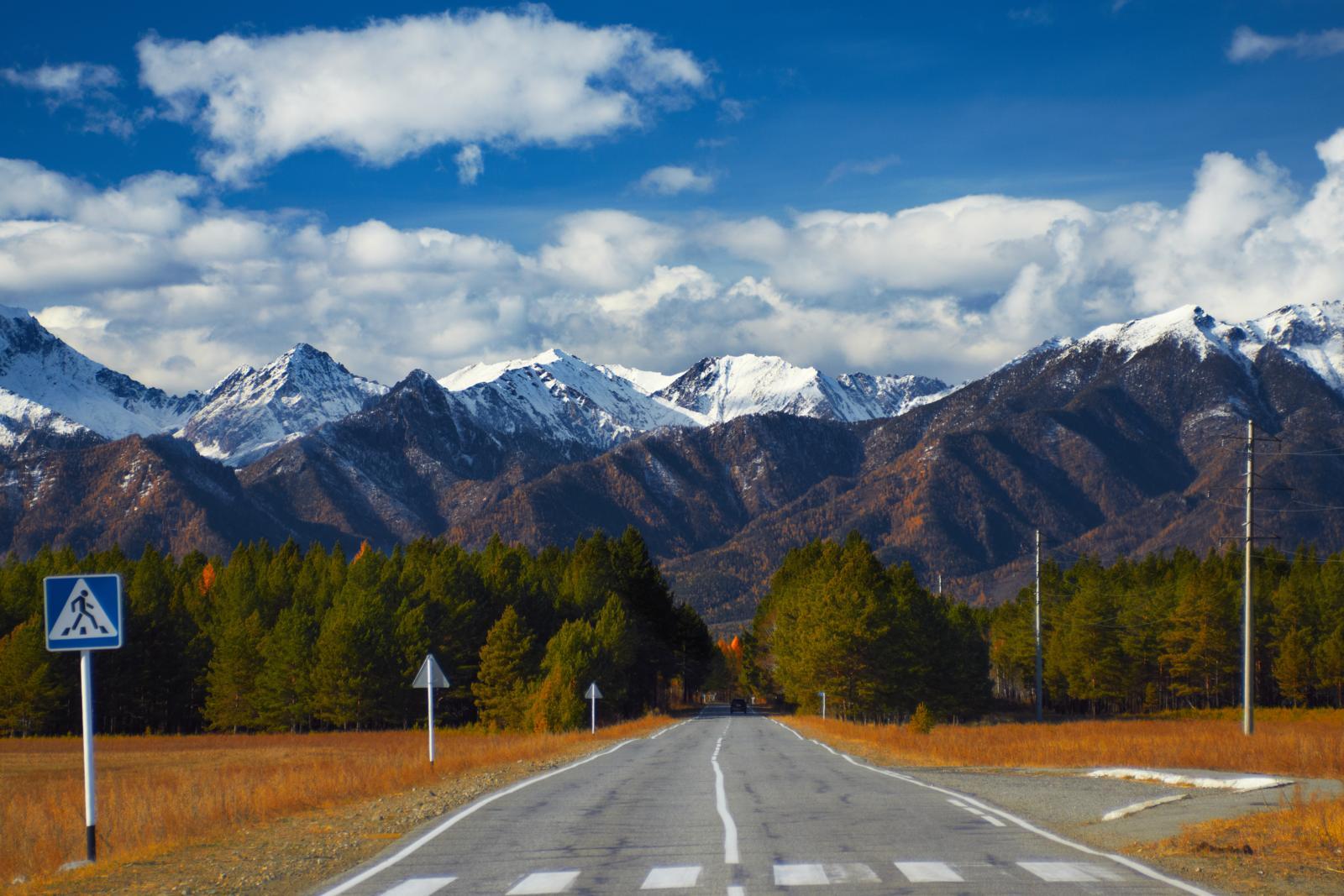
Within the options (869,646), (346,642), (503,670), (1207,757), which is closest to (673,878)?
(1207,757)

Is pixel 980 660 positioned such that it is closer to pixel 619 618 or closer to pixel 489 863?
pixel 619 618

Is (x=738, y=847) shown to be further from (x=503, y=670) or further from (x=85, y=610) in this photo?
(x=503, y=670)

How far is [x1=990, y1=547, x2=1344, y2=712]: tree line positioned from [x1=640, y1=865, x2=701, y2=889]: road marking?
90.6m

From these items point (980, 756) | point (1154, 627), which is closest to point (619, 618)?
point (1154, 627)

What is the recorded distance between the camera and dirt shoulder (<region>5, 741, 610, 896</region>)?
48.5ft

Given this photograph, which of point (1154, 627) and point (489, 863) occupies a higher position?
point (489, 863)

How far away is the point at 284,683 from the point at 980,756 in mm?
65302

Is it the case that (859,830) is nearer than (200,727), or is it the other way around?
(859,830)

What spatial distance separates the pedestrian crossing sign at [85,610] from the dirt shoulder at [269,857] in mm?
2730

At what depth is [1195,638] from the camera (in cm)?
10212

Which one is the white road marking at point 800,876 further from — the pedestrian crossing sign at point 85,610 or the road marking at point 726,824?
the pedestrian crossing sign at point 85,610

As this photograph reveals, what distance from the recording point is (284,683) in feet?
298

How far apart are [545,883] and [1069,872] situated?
17.9 feet

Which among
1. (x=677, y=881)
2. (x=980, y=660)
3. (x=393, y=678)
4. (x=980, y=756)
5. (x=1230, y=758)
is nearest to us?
(x=677, y=881)
